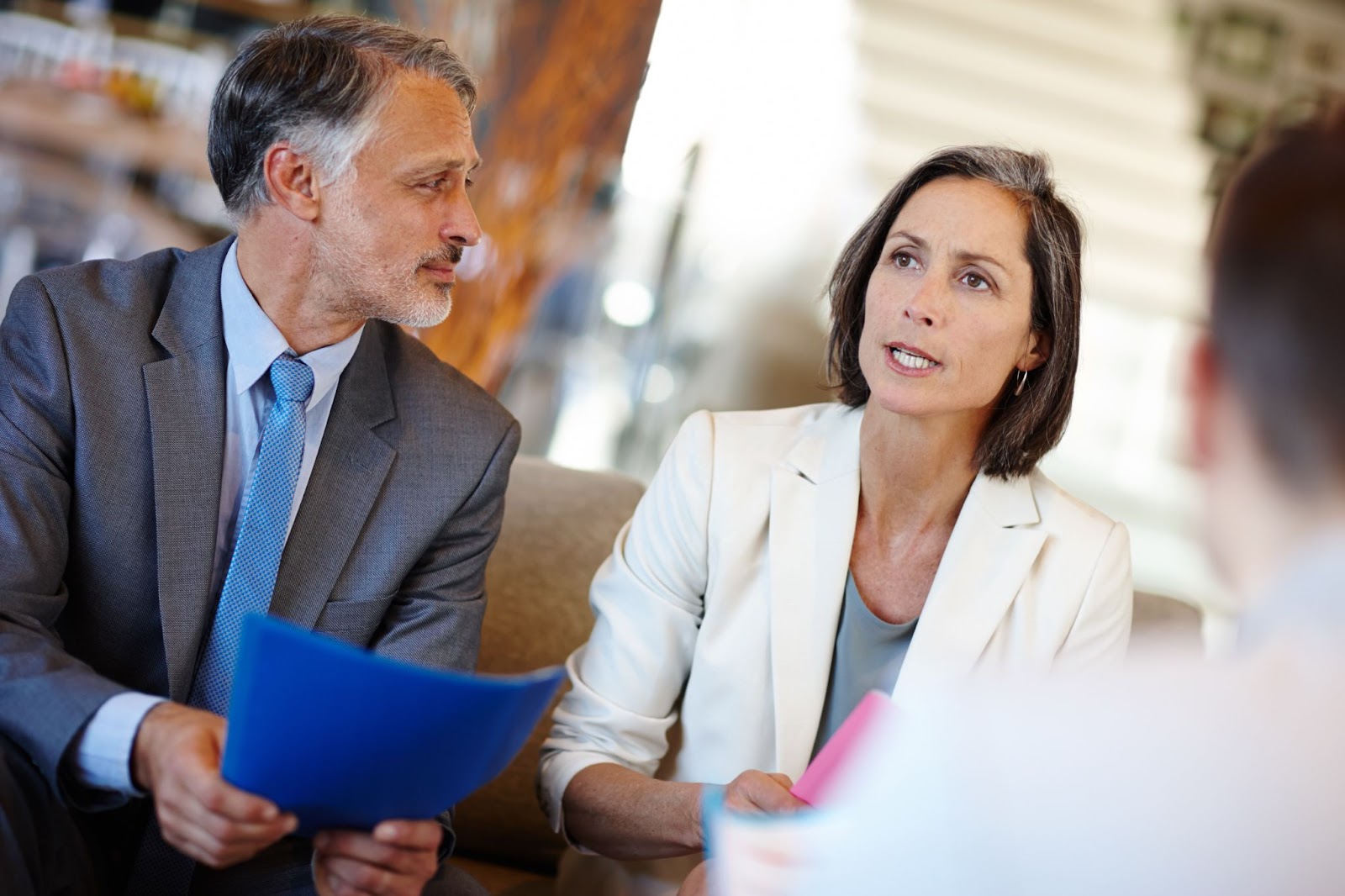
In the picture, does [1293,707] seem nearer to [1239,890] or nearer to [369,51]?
[1239,890]

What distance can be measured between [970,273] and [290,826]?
1.10 m

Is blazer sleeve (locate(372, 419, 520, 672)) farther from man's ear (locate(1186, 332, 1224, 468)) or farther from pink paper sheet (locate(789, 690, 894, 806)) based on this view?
man's ear (locate(1186, 332, 1224, 468))

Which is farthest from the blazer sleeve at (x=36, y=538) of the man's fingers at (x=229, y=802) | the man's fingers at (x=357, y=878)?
the man's fingers at (x=357, y=878)

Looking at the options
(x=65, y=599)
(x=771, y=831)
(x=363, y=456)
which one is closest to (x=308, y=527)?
(x=363, y=456)

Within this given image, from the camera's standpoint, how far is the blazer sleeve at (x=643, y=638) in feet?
5.48

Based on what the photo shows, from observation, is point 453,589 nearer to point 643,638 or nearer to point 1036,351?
point 643,638

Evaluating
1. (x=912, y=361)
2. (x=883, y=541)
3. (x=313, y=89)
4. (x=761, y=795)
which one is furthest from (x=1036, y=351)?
(x=313, y=89)

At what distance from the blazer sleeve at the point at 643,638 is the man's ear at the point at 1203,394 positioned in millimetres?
983

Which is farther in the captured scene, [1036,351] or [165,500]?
[1036,351]

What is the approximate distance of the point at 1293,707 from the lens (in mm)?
690

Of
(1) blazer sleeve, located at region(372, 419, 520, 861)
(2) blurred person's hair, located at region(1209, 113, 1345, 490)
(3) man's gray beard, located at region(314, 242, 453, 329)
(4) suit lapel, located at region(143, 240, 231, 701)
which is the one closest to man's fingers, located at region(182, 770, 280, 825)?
(4) suit lapel, located at region(143, 240, 231, 701)

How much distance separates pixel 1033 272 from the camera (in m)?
1.76

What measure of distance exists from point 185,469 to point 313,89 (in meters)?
0.51

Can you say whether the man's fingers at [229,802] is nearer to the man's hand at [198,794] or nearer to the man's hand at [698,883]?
the man's hand at [198,794]
